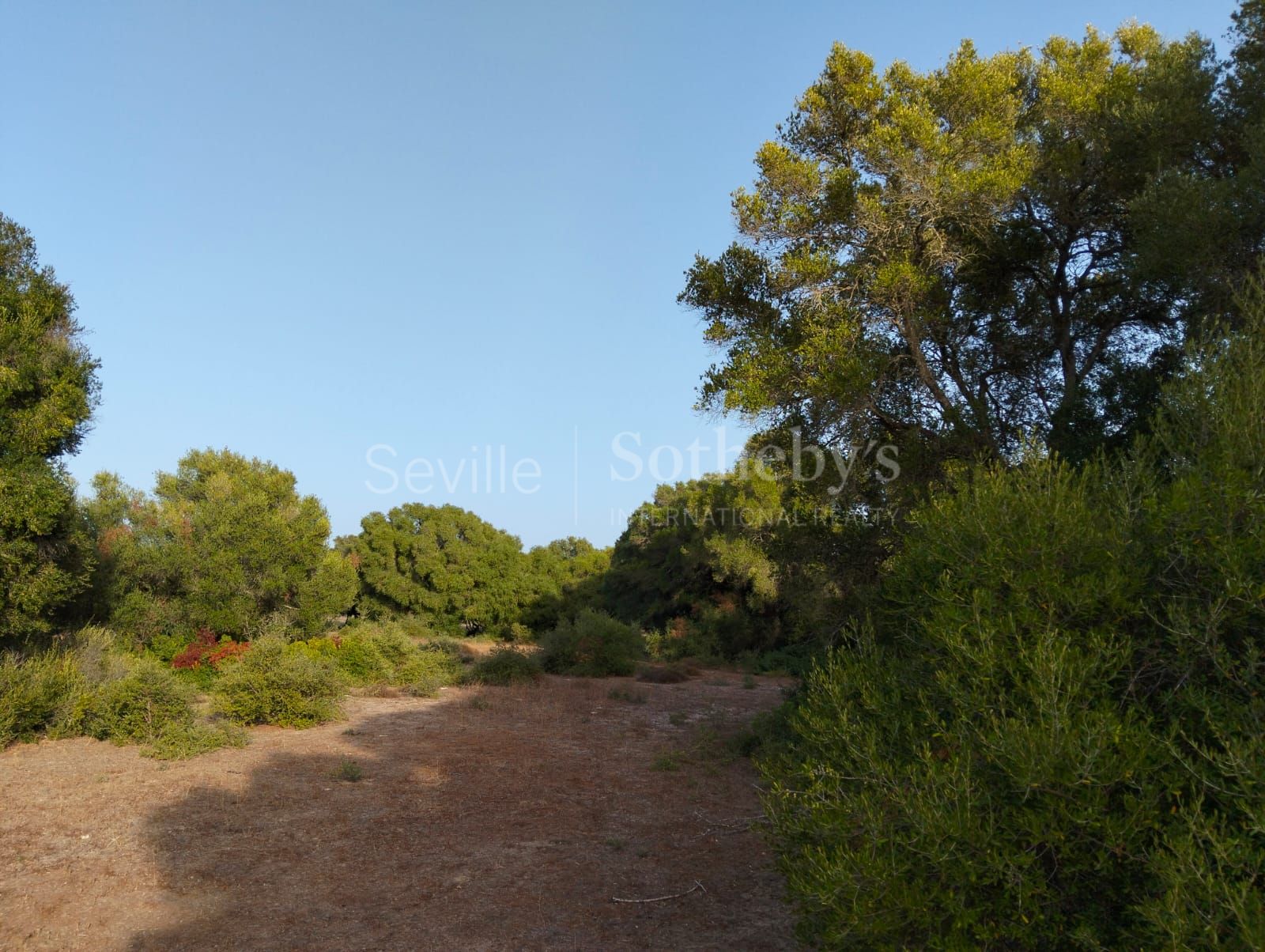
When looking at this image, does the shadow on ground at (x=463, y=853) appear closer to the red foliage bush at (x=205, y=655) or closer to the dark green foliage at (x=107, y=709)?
the dark green foliage at (x=107, y=709)

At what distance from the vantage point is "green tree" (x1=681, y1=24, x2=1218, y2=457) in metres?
10.3

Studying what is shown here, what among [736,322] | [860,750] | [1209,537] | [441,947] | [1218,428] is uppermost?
[736,322]

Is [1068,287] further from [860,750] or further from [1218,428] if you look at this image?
[860,750]

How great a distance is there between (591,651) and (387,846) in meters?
14.7

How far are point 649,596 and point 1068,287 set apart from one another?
28.7 metres

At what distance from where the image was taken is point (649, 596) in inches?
1511

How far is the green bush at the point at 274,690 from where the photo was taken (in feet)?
45.4

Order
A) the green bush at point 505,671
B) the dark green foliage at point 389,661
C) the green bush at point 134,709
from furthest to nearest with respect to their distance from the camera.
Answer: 1. the green bush at point 505,671
2. the dark green foliage at point 389,661
3. the green bush at point 134,709

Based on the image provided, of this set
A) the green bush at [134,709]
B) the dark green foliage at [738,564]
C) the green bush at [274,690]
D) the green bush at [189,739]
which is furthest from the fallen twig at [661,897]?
the green bush at [274,690]

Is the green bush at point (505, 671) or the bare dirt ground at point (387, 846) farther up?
the green bush at point (505, 671)

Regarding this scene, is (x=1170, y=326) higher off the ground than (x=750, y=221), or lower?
lower

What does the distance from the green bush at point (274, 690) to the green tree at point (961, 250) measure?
8.89 m

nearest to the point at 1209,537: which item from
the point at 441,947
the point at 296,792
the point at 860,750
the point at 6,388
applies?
the point at 860,750

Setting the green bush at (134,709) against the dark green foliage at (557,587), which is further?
the dark green foliage at (557,587)
